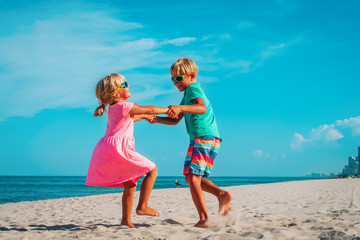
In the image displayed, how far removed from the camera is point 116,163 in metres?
3.57

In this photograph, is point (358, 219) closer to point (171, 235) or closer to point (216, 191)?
point (216, 191)

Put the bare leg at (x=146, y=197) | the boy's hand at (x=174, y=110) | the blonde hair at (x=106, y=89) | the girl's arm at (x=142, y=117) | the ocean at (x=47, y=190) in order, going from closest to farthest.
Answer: the boy's hand at (x=174, y=110), the bare leg at (x=146, y=197), the blonde hair at (x=106, y=89), the girl's arm at (x=142, y=117), the ocean at (x=47, y=190)

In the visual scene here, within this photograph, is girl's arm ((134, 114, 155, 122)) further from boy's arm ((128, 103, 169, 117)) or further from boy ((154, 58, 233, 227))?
boy ((154, 58, 233, 227))

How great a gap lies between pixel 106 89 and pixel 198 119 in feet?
3.71

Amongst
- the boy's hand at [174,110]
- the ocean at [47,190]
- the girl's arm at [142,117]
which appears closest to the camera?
the boy's hand at [174,110]

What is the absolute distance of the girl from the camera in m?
3.58

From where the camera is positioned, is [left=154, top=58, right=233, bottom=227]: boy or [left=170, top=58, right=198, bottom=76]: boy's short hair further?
[left=170, top=58, right=198, bottom=76]: boy's short hair

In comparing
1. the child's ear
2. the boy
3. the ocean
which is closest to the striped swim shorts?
the boy

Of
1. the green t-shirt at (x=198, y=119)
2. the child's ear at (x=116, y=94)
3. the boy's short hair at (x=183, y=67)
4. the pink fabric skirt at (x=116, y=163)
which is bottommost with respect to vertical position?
the pink fabric skirt at (x=116, y=163)

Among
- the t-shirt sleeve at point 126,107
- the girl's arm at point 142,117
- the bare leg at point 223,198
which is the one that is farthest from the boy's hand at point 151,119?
the bare leg at point 223,198

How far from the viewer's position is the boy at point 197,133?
3.53 m

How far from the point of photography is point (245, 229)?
334cm

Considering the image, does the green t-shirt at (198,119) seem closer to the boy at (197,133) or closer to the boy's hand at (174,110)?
the boy at (197,133)

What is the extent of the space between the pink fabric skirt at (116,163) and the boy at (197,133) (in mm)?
527
